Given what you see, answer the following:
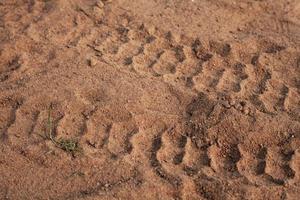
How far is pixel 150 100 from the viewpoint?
3.49m

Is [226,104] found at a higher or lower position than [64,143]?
higher

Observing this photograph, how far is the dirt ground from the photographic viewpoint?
9.86 ft

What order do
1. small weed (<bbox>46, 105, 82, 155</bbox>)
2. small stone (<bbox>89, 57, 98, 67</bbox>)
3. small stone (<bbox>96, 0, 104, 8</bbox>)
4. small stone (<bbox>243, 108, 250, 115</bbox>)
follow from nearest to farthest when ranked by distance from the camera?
small weed (<bbox>46, 105, 82, 155</bbox>) → small stone (<bbox>243, 108, 250, 115</bbox>) → small stone (<bbox>89, 57, 98, 67</bbox>) → small stone (<bbox>96, 0, 104, 8</bbox>)

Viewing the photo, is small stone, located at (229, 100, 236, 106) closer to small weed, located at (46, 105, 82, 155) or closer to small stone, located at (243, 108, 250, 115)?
small stone, located at (243, 108, 250, 115)

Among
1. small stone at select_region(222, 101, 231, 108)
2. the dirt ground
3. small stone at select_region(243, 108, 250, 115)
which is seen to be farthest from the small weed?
small stone at select_region(243, 108, 250, 115)

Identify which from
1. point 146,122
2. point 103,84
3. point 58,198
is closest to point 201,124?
point 146,122

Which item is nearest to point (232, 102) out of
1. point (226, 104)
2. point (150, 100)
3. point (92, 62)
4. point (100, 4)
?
point (226, 104)

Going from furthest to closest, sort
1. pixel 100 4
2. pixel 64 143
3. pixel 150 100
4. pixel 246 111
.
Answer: pixel 100 4 < pixel 150 100 < pixel 246 111 < pixel 64 143

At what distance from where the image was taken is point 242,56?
3.87m

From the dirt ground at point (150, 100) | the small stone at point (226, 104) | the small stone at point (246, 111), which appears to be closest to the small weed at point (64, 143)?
the dirt ground at point (150, 100)

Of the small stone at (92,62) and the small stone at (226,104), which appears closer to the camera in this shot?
the small stone at (226,104)

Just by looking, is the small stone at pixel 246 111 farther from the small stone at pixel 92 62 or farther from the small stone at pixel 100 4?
the small stone at pixel 100 4

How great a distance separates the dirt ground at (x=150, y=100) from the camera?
3006mm

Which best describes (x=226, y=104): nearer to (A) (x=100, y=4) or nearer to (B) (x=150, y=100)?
(B) (x=150, y=100)
